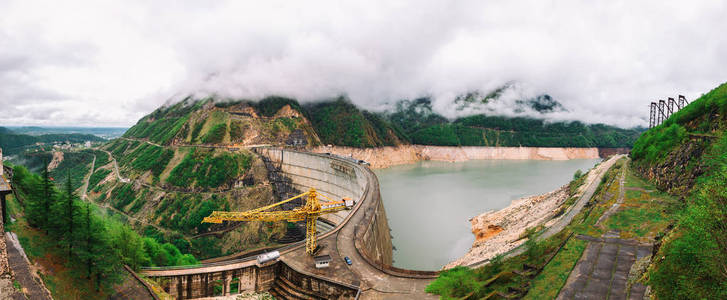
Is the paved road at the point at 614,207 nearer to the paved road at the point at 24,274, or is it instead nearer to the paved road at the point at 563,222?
the paved road at the point at 563,222

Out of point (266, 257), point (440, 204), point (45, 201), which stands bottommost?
point (440, 204)

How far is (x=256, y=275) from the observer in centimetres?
2694

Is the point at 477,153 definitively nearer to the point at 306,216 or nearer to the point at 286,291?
the point at 306,216

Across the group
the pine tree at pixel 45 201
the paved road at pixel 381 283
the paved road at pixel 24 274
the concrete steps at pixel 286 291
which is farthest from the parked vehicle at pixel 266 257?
the pine tree at pixel 45 201

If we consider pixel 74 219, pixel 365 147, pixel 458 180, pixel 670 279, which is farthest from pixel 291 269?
pixel 365 147

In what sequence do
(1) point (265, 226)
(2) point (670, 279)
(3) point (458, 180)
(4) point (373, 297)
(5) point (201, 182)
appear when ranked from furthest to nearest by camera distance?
(3) point (458, 180) → (5) point (201, 182) → (1) point (265, 226) → (4) point (373, 297) → (2) point (670, 279)

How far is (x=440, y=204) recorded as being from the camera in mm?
67375

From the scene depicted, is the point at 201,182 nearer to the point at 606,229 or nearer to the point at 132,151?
the point at 132,151

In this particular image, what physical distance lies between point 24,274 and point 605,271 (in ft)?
102

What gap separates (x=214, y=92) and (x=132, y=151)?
32.9 metres

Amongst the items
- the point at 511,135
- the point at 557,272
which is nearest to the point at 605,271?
the point at 557,272

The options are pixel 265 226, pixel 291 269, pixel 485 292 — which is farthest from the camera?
pixel 265 226

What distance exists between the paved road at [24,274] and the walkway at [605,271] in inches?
1004

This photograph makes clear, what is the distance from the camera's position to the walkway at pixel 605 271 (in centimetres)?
1648
